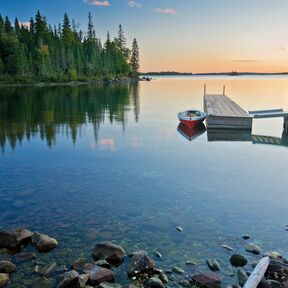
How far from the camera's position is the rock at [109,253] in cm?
859

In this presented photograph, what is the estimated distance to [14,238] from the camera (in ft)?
30.4

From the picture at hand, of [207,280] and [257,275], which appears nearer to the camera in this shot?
[257,275]

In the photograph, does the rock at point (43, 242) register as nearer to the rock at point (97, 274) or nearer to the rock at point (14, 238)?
the rock at point (14, 238)

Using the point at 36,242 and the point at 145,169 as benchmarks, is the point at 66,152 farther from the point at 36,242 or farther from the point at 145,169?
the point at 36,242

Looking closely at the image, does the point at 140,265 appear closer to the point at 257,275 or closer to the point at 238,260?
the point at 238,260

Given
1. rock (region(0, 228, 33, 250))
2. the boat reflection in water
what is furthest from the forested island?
rock (region(0, 228, 33, 250))

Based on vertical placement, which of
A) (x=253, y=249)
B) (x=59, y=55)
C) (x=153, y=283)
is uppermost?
(x=59, y=55)

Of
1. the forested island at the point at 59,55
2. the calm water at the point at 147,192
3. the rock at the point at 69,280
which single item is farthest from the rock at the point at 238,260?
the forested island at the point at 59,55

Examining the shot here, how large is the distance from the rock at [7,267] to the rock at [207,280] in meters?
4.49

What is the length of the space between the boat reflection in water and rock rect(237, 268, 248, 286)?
18.3 m

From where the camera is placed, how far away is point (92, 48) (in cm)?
12912

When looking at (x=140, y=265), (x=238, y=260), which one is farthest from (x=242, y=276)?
(x=140, y=265)

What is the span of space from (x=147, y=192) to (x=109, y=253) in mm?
5416

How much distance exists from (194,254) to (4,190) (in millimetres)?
8768
